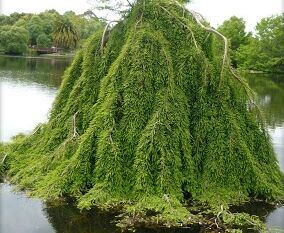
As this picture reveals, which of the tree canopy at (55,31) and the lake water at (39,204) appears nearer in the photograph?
the lake water at (39,204)

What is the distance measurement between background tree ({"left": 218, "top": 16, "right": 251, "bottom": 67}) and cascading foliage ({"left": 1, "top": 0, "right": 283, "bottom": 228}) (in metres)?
55.0

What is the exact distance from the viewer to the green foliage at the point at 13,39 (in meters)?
64.6

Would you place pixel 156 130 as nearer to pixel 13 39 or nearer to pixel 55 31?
pixel 13 39

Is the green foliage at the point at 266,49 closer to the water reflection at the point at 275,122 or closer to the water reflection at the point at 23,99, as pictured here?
the water reflection at the point at 275,122

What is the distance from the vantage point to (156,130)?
8312mm

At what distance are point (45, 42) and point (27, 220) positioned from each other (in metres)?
68.9

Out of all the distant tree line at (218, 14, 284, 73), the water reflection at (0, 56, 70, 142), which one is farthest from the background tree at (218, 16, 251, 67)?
the water reflection at (0, 56, 70, 142)

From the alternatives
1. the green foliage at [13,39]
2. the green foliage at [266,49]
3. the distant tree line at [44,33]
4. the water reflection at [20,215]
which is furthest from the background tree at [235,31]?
the water reflection at [20,215]

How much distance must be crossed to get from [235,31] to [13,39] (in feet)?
106

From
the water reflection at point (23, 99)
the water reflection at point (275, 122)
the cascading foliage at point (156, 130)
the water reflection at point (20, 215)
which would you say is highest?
the cascading foliage at point (156, 130)

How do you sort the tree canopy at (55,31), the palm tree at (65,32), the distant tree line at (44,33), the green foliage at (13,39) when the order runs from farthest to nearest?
the tree canopy at (55,31) < the palm tree at (65,32) < the distant tree line at (44,33) < the green foliage at (13,39)

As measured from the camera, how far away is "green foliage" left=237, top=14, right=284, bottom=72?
5653 centimetres

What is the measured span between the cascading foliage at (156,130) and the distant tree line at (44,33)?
55.6m

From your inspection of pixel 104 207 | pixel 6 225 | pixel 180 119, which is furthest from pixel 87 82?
pixel 6 225
